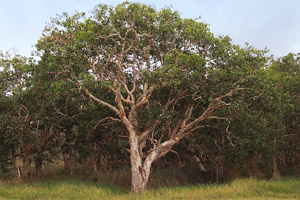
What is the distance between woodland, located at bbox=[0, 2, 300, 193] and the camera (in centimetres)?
1795

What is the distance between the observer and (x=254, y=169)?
24172 millimetres

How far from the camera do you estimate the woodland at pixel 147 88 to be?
1795 cm

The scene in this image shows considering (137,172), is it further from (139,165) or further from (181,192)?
(181,192)

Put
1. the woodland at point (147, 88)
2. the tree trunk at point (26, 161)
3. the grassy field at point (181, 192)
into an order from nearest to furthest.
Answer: the grassy field at point (181, 192) < the woodland at point (147, 88) < the tree trunk at point (26, 161)

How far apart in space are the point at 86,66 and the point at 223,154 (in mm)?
13021

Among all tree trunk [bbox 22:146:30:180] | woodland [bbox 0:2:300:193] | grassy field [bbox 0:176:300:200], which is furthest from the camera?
tree trunk [bbox 22:146:30:180]

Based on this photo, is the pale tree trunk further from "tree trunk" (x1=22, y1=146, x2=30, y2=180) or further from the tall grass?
"tree trunk" (x1=22, y1=146, x2=30, y2=180)

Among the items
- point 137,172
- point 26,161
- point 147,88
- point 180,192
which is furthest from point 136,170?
point 26,161

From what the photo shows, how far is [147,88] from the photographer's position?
66.5 feet

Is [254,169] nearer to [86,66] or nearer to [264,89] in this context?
[264,89]

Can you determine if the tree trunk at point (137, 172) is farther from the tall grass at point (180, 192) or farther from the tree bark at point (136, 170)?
the tall grass at point (180, 192)

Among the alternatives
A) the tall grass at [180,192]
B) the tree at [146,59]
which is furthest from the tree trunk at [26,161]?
the tree at [146,59]

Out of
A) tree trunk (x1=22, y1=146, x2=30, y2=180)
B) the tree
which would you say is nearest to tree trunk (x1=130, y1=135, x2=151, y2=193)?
the tree

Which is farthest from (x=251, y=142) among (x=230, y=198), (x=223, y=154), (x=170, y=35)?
(x=170, y=35)
